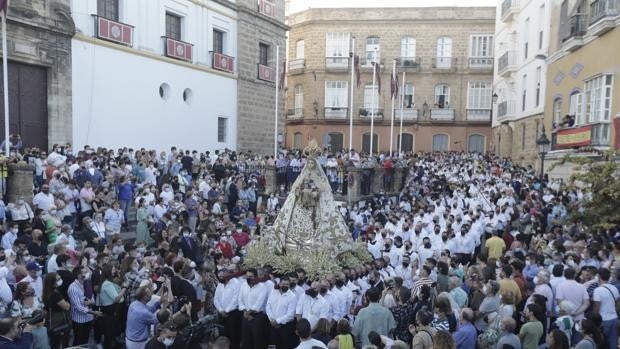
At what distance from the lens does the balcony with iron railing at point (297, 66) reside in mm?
41781

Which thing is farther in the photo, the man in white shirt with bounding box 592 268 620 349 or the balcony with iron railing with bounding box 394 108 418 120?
the balcony with iron railing with bounding box 394 108 418 120

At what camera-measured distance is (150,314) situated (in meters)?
7.34

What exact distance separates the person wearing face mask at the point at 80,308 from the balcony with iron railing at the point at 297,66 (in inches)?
1375

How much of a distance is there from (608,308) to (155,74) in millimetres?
19229

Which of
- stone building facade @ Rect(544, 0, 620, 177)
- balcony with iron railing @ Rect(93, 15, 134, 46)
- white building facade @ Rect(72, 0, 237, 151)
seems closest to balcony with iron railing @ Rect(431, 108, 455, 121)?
stone building facade @ Rect(544, 0, 620, 177)

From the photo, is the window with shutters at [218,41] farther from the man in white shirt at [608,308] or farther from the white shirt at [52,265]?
the man in white shirt at [608,308]

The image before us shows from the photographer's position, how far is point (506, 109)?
3328 cm

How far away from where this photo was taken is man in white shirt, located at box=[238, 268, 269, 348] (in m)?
8.65

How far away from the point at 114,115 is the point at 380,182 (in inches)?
421

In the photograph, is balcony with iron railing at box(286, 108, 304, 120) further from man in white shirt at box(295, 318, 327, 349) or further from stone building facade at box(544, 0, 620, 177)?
man in white shirt at box(295, 318, 327, 349)

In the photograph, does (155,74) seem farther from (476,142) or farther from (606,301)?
(476,142)

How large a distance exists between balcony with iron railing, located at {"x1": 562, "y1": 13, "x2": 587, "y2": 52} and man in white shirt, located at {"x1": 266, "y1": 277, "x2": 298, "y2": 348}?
58.6 feet

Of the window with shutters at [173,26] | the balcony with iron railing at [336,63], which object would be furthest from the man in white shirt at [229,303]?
the balcony with iron railing at [336,63]

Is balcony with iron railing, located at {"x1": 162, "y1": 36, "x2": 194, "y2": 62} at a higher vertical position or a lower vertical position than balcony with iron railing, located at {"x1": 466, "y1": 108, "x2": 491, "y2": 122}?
higher
